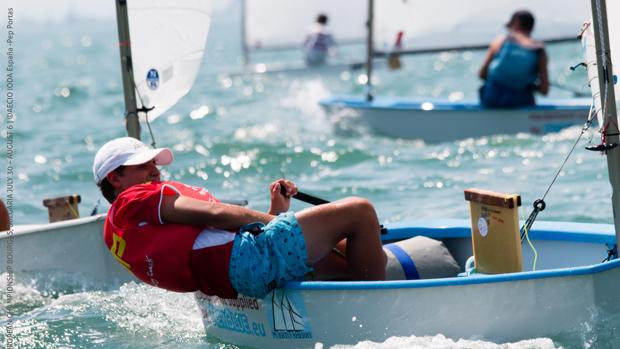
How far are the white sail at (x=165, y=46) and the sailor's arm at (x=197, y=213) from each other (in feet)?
5.49

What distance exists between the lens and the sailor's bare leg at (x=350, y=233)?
12.1 feet

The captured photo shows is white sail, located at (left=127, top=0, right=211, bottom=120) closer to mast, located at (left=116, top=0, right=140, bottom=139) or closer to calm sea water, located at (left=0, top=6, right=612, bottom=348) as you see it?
mast, located at (left=116, top=0, right=140, bottom=139)

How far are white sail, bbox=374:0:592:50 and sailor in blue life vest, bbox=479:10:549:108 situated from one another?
4.13ft

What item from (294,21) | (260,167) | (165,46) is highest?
(165,46)

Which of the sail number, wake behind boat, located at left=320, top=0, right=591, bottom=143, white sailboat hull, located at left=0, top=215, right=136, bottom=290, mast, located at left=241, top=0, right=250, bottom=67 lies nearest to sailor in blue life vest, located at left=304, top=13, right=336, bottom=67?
mast, located at left=241, top=0, right=250, bottom=67

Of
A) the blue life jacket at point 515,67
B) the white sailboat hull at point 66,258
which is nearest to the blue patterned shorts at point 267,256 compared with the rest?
the white sailboat hull at point 66,258

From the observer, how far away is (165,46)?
5.28 meters

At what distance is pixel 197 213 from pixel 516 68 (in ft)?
16.5

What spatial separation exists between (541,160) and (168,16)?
11.0 feet

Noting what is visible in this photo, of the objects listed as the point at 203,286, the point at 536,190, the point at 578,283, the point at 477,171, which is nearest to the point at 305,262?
the point at 203,286

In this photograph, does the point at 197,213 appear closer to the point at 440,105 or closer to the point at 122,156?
the point at 122,156

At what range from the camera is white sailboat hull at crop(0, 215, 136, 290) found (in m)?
5.04

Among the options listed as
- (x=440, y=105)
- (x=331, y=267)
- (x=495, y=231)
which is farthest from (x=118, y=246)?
(x=440, y=105)

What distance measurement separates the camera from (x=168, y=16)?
5250 millimetres
